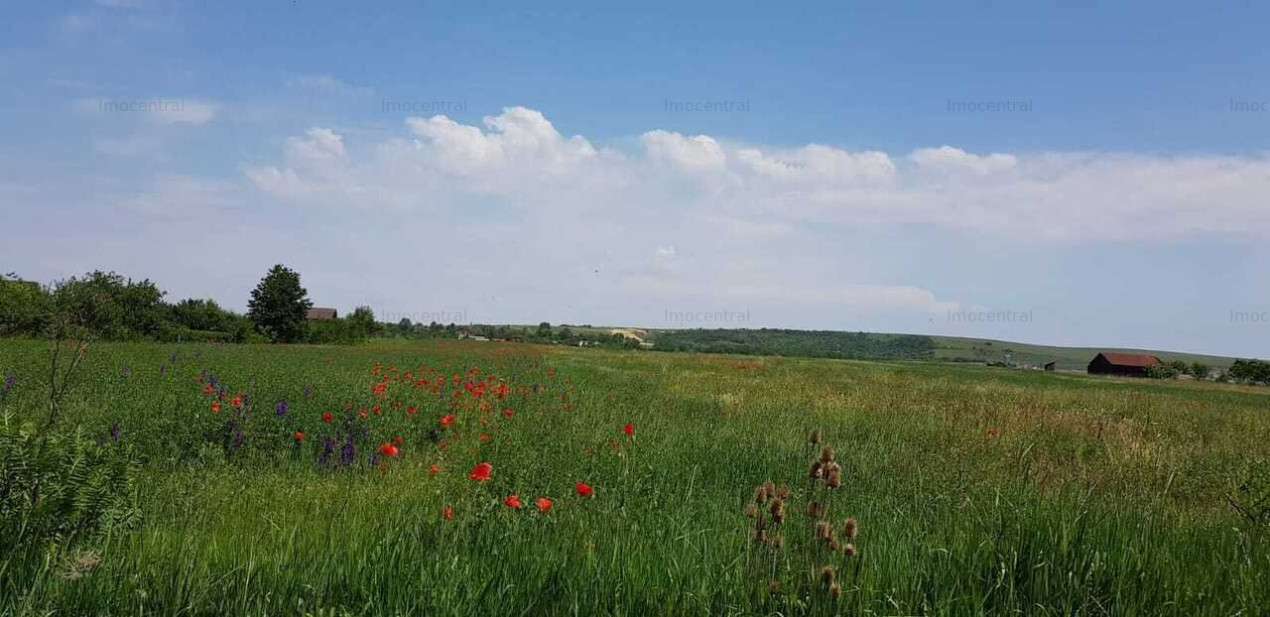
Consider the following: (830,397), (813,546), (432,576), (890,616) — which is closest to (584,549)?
(432,576)

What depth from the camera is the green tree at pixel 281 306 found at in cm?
6377

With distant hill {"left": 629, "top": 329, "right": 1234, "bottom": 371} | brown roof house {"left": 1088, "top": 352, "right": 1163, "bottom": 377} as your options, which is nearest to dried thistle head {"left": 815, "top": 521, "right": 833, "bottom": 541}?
brown roof house {"left": 1088, "top": 352, "right": 1163, "bottom": 377}

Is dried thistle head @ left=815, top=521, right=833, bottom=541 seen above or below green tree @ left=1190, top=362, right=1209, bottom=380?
above

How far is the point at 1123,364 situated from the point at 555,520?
10934 cm

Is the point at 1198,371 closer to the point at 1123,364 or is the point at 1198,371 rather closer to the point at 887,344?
the point at 1123,364

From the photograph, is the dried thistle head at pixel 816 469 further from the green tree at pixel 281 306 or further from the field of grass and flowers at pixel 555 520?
the green tree at pixel 281 306

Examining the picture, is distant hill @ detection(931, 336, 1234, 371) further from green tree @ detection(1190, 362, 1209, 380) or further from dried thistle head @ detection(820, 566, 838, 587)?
dried thistle head @ detection(820, 566, 838, 587)

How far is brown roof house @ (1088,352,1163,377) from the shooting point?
89.4m

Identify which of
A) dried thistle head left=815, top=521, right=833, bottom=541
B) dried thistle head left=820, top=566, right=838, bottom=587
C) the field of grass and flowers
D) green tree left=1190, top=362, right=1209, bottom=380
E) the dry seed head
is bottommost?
green tree left=1190, top=362, right=1209, bottom=380

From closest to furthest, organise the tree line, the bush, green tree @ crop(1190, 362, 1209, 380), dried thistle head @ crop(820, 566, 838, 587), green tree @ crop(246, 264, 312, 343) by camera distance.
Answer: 1. dried thistle head @ crop(820, 566, 838, 587)
2. the bush
3. the tree line
4. green tree @ crop(246, 264, 312, 343)
5. green tree @ crop(1190, 362, 1209, 380)

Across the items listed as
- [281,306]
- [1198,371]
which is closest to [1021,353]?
[1198,371]

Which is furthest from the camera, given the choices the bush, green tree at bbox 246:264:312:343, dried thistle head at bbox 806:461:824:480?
green tree at bbox 246:264:312:343

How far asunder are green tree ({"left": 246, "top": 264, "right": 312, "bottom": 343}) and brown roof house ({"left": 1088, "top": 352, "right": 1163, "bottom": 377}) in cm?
9480

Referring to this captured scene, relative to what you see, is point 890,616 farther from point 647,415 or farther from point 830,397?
point 830,397
